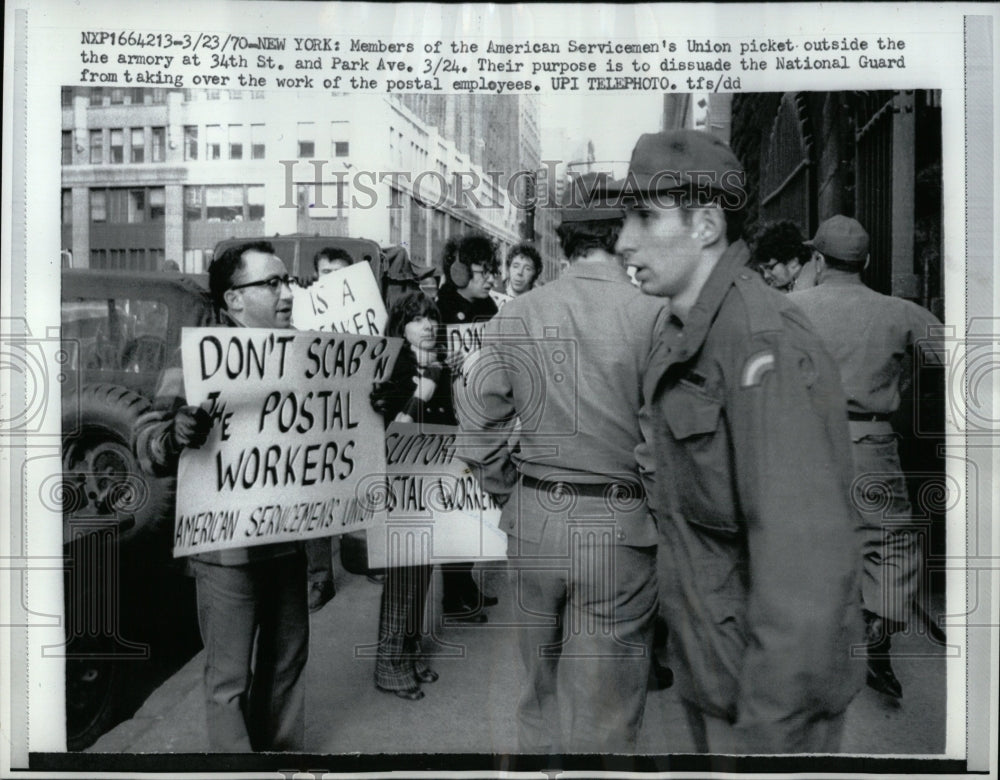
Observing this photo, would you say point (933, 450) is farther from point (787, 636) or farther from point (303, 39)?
point (303, 39)

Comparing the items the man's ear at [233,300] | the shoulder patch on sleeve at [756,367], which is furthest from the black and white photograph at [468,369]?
the shoulder patch on sleeve at [756,367]

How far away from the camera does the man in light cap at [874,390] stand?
2965mm

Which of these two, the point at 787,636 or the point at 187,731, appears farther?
the point at 187,731

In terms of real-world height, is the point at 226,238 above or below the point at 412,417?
above

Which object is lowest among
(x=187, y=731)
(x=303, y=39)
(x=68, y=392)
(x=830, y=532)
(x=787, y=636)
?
(x=187, y=731)

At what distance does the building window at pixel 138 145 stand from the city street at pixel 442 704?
1.48 metres

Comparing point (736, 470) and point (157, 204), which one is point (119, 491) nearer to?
point (157, 204)

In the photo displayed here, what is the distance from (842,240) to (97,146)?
2.37m

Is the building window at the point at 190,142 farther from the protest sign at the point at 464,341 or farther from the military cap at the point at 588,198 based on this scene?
the military cap at the point at 588,198

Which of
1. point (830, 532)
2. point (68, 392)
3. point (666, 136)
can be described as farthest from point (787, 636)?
point (68, 392)

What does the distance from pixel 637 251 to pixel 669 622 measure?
116 cm

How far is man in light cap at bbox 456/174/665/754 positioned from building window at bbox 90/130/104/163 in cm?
136

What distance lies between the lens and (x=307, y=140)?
9.86 feet

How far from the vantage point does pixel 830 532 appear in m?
2.89
